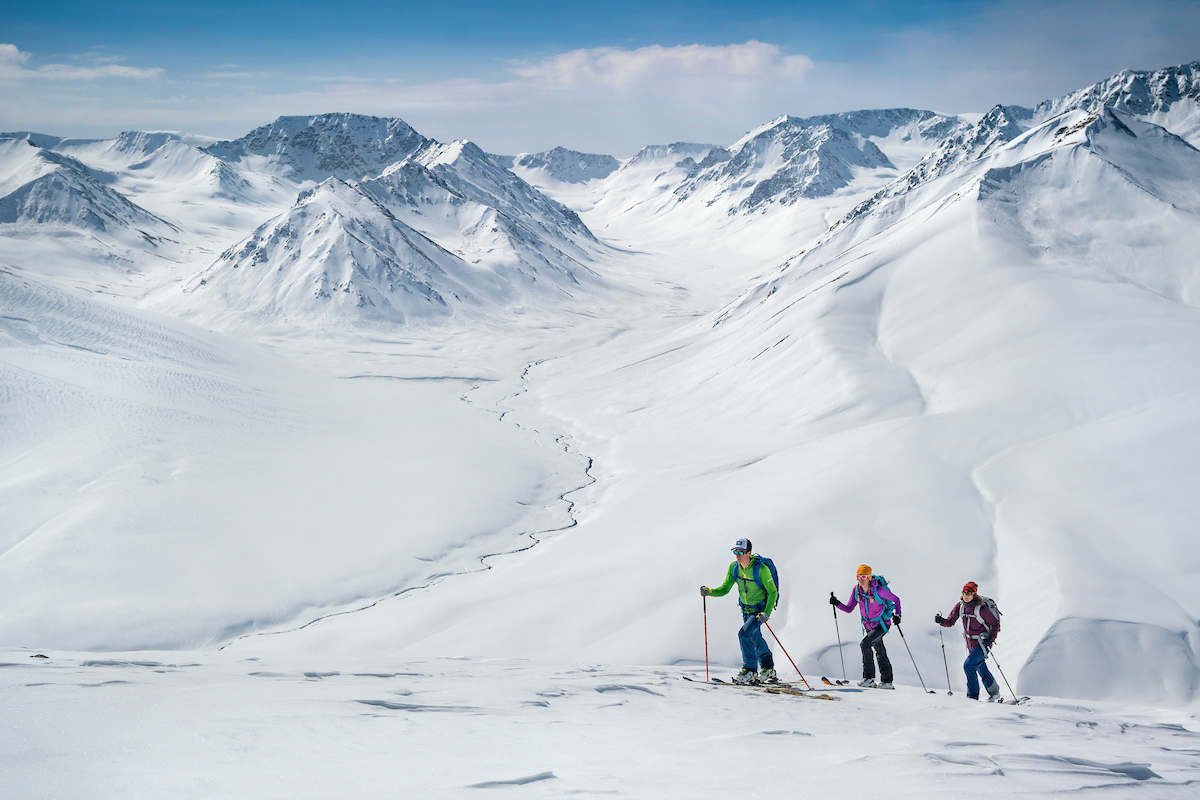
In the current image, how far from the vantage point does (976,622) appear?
45.3 feet

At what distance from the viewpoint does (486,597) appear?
78.8 ft

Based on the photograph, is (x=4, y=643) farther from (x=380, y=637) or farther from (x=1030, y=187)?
(x=1030, y=187)

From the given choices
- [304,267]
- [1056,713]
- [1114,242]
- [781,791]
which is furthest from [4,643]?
[304,267]

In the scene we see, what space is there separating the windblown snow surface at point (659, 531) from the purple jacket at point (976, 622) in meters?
1.21

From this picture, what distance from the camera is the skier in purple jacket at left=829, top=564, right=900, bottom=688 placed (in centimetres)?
1441

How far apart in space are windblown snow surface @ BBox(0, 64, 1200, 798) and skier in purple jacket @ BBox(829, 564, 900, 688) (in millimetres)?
785

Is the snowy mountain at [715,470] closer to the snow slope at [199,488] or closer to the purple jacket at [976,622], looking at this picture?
the snow slope at [199,488]

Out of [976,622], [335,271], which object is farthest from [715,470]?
[335,271]

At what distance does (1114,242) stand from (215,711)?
2282 inches

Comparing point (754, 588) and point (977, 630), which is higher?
point (754, 588)

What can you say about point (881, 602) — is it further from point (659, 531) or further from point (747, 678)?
point (659, 531)

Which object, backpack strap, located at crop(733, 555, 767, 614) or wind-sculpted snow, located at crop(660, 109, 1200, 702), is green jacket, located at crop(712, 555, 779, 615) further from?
wind-sculpted snow, located at crop(660, 109, 1200, 702)

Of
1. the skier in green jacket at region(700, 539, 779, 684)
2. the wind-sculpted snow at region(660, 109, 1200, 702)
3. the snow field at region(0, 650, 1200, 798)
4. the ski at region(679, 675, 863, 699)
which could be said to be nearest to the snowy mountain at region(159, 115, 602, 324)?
the wind-sculpted snow at region(660, 109, 1200, 702)

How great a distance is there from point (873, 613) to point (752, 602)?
100 inches
